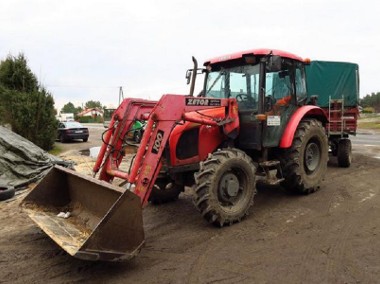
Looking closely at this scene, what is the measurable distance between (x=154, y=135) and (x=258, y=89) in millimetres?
2251

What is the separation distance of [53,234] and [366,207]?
4.96m

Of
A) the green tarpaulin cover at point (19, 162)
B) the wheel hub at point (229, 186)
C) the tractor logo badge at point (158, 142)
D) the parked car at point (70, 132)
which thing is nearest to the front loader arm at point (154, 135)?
the tractor logo badge at point (158, 142)

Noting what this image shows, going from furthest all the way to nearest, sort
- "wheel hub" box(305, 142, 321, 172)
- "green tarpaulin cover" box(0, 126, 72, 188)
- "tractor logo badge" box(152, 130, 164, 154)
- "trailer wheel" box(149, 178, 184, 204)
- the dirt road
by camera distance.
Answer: "green tarpaulin cover" box(0, 126, 72, 188) → "wheel hub" box(305, 142, 321, 172) → "trailer wheel" box(149, 178, 184, 204) → "tractor logo badge" box(152, 130, 164, 154) → the dirt road

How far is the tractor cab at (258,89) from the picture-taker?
6.25m

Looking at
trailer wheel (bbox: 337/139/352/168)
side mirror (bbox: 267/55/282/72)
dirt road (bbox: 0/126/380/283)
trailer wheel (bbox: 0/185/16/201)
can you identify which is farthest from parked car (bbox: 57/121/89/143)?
side mirror (bbox: 267/55/282/72)

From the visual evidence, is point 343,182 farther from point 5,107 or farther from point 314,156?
point 5,107

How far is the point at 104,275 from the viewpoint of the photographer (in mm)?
3990

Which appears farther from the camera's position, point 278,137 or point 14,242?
point 278,137

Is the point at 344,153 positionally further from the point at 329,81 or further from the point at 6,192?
the point at 6,192

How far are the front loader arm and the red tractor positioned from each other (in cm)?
1

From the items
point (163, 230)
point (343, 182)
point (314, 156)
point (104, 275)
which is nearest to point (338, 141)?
point (343, 182)

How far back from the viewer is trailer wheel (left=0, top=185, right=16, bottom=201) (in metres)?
7.64

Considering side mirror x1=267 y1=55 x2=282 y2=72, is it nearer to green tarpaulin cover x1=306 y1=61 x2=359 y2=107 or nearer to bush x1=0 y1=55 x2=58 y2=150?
green tarpaulin cover x1=306 y1=61 x2=359 y2=107

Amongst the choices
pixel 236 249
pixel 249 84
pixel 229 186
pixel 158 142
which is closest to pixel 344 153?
pixel 249 84
